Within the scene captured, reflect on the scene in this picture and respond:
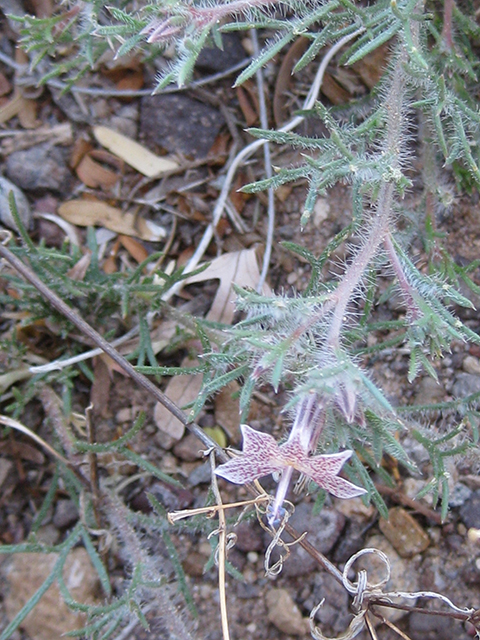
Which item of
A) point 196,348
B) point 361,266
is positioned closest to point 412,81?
point 361,266

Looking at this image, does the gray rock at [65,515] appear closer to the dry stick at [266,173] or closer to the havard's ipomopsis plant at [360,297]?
the havard's ipomopsis plant at [360,297]

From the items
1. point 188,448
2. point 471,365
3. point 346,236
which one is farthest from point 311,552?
point 471,365

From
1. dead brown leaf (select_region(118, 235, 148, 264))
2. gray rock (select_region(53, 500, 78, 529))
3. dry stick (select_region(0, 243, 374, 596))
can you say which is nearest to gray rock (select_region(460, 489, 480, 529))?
dry stick (select_region(0, 243, 374, 596))

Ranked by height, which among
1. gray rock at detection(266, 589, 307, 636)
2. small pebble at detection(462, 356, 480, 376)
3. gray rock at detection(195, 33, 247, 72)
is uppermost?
gray rock at detection(195, 33, 247, 72)

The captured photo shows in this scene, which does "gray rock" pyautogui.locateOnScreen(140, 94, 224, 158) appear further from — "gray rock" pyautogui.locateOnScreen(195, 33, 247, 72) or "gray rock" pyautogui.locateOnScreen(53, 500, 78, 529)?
"gray rock" pyautogui.locateOnScreen(53, 500, 78, 529)

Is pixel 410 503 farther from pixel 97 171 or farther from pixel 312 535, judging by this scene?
pixel 97 171

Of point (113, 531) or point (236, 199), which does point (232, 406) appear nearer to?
point (113, 531)
